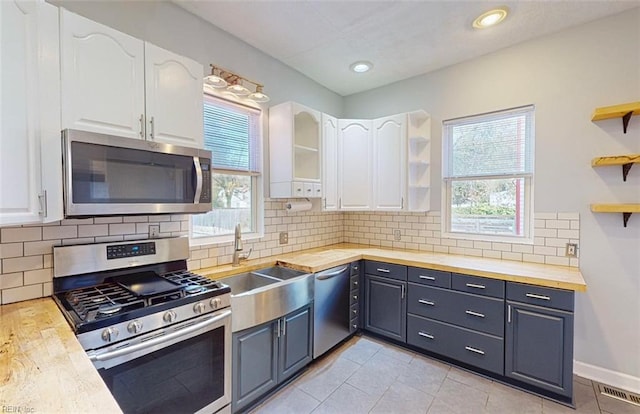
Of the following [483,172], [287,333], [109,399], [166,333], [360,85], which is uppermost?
[360,85]

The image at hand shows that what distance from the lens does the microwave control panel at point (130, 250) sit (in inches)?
69.7

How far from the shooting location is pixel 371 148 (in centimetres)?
320

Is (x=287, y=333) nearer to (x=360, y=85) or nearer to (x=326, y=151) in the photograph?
(x=326, y=151)

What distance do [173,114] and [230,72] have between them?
2.90 ft

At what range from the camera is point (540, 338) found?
2.05m

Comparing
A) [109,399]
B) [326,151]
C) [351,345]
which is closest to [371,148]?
[326,151]

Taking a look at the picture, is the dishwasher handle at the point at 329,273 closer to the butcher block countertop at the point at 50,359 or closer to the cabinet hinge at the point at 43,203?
the butcher block countertop at the point at 50,359

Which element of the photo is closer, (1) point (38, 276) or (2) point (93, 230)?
(1) point (38, 276)

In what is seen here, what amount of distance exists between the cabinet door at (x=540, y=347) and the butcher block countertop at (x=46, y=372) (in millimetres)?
2414

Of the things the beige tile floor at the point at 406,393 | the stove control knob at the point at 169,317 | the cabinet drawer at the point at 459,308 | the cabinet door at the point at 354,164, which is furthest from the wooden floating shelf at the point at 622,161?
the stove control knob at the point at 169,317

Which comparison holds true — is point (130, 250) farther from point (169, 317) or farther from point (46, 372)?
point (46, 372)

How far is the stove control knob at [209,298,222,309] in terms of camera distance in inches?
65.1

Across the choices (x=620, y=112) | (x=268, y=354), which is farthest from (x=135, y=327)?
(x=620, y=112)

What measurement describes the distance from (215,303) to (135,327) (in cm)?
41
